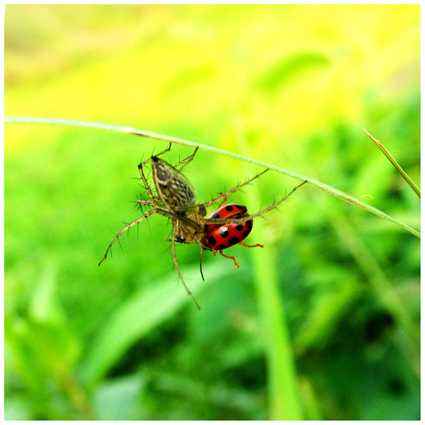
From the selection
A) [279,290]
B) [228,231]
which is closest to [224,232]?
[228,231]

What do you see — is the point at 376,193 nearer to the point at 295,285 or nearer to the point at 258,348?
the point at 295,285

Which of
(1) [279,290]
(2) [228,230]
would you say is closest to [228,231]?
(2) [228,230]

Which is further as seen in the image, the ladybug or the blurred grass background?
the blurred grass background

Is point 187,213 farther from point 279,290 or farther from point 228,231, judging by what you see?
point 279,290

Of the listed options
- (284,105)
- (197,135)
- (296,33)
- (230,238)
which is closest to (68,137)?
(197,135)

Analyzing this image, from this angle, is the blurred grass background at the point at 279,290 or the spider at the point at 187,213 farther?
the blurred grass background at the point at 279,290

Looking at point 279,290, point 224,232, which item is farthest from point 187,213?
point 279,290

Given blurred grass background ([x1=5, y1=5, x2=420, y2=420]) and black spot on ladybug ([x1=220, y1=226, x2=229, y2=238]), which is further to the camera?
blurred grass background ([x1=5, y1=5, x2=420, y2=420])

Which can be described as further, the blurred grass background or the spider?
the blurred grass background

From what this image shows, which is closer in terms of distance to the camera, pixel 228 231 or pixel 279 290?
pixel 228 231
